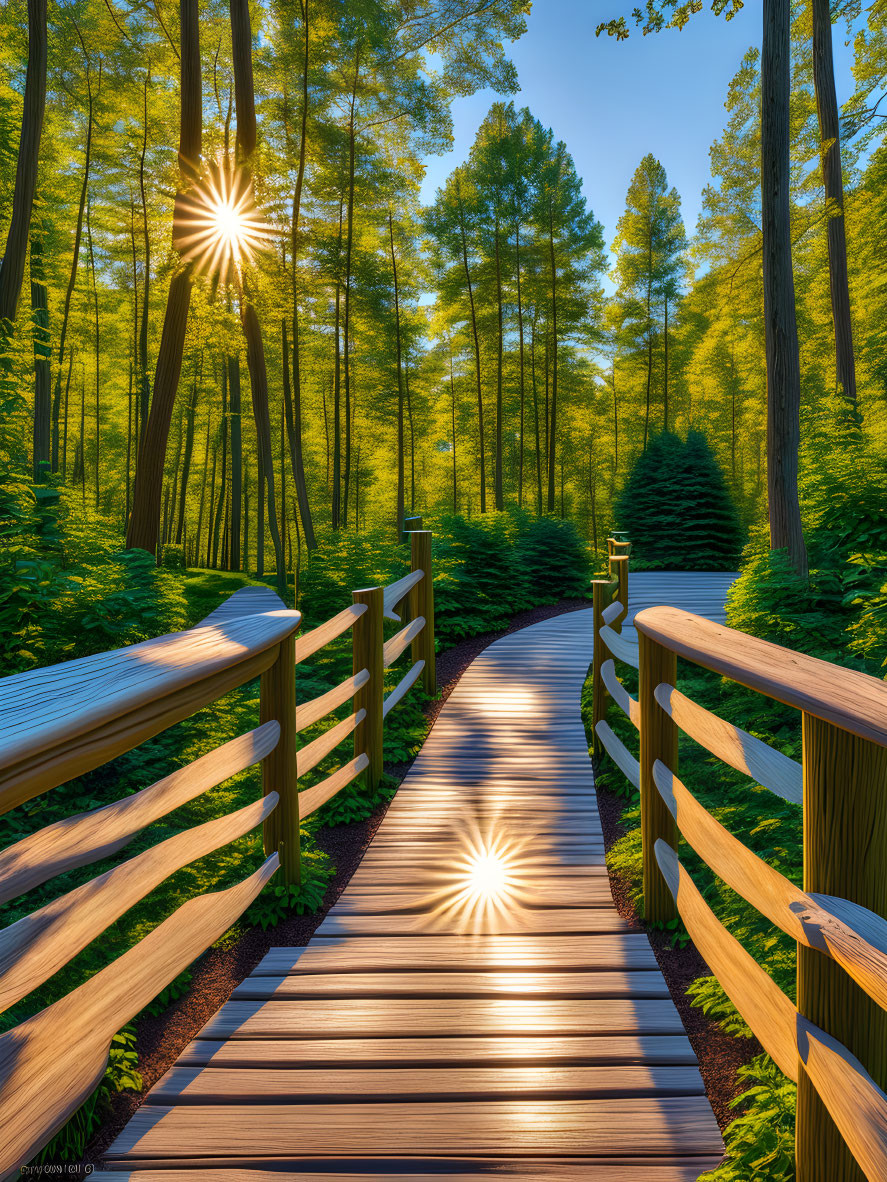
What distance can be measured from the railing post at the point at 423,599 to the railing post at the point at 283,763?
336 centimetres

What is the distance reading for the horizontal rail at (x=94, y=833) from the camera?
1312mm

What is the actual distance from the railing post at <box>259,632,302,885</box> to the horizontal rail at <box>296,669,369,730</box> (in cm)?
13

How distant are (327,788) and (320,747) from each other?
0.37 meters

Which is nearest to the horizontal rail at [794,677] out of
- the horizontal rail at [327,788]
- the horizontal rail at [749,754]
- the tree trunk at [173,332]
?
the horizontal rail at [749,754]

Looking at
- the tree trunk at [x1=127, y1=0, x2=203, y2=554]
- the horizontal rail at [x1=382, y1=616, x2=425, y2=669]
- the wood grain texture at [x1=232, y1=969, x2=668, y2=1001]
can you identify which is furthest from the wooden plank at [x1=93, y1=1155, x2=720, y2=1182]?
the tree trunk at [x1=127, y1=0, x2=203, y2=554]

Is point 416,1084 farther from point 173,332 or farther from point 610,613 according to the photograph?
point 173,332

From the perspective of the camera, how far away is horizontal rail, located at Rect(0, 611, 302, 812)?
1214mm

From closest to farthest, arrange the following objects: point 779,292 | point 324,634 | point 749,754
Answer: point 749,754
point 324,634
point 779,292

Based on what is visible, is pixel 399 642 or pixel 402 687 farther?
pixel 402 687

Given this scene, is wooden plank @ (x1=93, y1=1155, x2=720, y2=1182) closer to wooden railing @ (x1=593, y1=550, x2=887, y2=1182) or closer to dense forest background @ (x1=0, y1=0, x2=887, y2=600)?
wooden railing @ (x1=593, y1=550, x2=887, y2=1182)

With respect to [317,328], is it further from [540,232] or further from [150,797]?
[150,797]

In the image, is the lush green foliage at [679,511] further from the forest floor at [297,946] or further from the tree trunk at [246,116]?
the forest floor at [297,946]

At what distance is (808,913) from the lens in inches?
52.6

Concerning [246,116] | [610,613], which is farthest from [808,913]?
[246,116]
